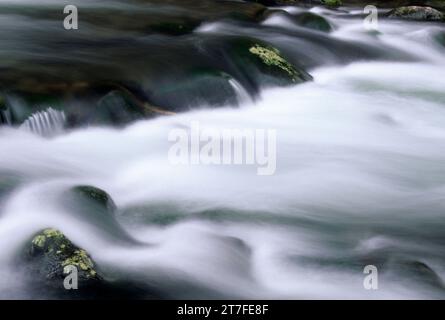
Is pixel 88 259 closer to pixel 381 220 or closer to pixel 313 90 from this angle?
pixel 381 220

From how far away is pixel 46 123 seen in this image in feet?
25.1

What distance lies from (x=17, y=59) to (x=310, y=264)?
A: 4808 millimetres

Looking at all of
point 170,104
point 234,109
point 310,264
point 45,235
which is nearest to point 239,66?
point 234,109

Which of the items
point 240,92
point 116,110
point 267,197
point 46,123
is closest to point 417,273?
point 267,197

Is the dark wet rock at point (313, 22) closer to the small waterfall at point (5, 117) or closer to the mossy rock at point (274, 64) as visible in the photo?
the mossy rock at point (274, 64)

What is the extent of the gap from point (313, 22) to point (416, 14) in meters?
3.27

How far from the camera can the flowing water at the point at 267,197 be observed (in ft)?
17.7

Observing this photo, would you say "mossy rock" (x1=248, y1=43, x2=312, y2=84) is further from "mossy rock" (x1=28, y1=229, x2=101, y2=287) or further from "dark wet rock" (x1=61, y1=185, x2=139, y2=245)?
"mossy rock" (x1=28, y1=229, x2=101, y2=287)

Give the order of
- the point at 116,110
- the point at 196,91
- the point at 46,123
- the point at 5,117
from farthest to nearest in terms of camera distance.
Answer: the point at 196,91
the point at 116,110
the point at 46,123
the point at 5,117

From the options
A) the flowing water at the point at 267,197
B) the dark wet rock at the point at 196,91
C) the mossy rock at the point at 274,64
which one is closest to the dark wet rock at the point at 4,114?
the flowing water at the point at 267,197

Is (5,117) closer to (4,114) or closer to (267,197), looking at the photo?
(4,114)

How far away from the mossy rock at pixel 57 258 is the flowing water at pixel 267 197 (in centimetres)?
15

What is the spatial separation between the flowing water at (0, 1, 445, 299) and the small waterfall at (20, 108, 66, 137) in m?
0.08
